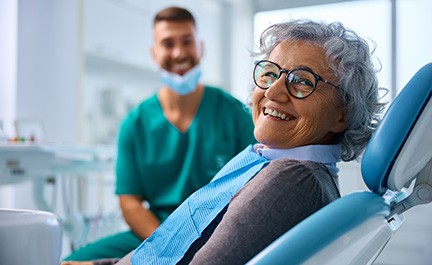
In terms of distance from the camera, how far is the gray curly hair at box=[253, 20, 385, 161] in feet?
3.31

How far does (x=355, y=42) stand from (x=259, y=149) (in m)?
0.30

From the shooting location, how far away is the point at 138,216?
1.76m

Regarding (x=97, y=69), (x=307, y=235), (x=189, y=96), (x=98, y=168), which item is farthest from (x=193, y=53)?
(x=97, y=69)

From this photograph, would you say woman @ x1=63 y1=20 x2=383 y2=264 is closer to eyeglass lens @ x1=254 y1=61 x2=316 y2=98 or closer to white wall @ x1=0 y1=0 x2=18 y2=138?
eyeglass lens @ x1=254 y1=61 x2=316 y2=98

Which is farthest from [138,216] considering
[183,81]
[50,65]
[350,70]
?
[50,65]

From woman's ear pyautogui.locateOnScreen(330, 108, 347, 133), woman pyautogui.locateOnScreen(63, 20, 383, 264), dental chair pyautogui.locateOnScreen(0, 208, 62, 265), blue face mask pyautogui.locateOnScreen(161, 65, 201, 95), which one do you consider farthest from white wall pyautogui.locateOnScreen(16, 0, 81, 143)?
woman's ear pyautogui.locateOnScreen(330, 108, 347, 133)

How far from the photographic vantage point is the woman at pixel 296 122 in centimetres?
99

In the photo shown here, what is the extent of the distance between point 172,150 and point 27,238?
83 centimetres

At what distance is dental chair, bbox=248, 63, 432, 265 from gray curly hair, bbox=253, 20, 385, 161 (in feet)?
0.68

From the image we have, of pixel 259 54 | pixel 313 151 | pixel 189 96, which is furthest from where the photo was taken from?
pixel 189 96

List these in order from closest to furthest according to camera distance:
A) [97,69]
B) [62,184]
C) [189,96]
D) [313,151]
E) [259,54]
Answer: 1. [313,151]
2. [259,54]
3. [189,96]
4. [62,184]
5. [97,69]

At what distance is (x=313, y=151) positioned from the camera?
102cm

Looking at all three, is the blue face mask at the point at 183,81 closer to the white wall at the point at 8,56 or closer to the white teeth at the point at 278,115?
the white teeth at the point at 278,115

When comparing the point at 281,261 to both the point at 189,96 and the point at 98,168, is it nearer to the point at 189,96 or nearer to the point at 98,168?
the point at 189,96
